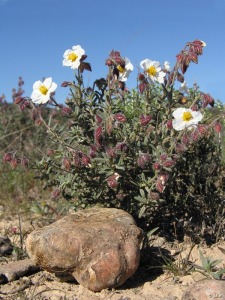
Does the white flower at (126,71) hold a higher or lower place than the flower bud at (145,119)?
higher

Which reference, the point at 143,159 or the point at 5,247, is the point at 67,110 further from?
the point at 5,247

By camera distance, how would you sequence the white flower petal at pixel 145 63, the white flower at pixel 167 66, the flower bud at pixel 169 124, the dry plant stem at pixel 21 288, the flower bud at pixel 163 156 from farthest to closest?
the white flower at pixel 167 66
the white flower petal at pixel 145 63
the flower bud at pixel 169 124
the flower bud at pixel 163 156
the dry plant stem at pixel 21 288

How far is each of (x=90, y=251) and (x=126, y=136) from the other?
Answer: 92 cm

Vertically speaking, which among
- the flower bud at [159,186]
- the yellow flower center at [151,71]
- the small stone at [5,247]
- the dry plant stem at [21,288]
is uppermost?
the yellow flower center at [151,71]

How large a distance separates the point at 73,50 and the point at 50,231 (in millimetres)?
1510

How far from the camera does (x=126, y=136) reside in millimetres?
3578

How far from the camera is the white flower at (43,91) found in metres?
3.77

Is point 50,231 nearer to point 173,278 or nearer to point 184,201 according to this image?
point 173,278

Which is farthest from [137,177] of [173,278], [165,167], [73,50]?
[73,50]

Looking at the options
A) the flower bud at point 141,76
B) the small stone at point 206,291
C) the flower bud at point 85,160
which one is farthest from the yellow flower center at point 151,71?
the small stone at point 206,291

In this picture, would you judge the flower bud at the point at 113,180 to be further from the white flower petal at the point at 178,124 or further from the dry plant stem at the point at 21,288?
the dry plant stem at the point at 21,288

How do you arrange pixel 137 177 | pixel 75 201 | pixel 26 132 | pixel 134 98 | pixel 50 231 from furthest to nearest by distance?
pixel 26 132 < pixel 134 98 < pixel 75 201 < pixel 137 177 < pixel 50 231

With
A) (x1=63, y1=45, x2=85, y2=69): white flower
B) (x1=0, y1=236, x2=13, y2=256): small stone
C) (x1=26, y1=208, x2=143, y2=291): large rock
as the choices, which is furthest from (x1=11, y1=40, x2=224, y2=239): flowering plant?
(x1=0, y1=236, x2=13, y2=256): small stone

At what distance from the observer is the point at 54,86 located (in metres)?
3.79
